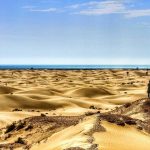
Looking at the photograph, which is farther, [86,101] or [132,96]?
[132,96]

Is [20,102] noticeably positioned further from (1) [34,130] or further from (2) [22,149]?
(2) [22,149]

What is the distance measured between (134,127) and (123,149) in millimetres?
2853

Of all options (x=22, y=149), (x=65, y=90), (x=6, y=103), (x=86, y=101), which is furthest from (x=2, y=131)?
(x=65, y=90)

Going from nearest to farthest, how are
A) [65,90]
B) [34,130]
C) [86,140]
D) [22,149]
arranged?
[86,140] < [22,149] < [34,130] < [65,90]

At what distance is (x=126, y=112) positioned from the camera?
14.8m

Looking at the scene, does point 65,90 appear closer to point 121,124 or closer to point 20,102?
point 20,102

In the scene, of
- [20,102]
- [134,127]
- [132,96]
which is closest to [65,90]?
[132,96]

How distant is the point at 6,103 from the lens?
886 inches

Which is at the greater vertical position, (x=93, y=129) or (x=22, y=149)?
(x=93, y=129)

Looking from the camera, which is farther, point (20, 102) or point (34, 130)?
point (20, 102)

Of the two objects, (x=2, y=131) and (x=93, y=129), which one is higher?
(x=93, y=129)

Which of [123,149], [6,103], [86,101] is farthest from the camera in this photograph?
[86,101]

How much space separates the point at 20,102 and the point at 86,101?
4.21 metres

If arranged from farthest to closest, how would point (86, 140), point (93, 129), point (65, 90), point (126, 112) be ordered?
1. point (65, 90)
2. point (126, 112)
3. point (93, 129)
4. point (86, 140)
